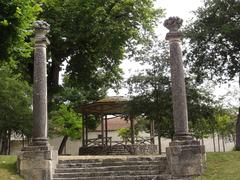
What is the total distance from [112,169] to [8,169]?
142 inches

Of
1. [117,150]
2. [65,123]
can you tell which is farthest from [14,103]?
[117,150]

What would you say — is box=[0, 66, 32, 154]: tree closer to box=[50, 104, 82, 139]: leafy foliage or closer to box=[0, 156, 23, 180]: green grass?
box=[50, 104, 82, 139]: leafy foliage

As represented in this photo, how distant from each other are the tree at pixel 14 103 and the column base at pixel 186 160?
2306cm

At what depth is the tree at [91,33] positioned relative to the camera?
25.5 meters

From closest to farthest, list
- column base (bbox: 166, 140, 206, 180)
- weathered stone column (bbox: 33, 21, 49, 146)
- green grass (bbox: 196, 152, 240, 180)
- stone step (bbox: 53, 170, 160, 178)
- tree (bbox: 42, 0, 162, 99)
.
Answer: green grass (bbox: 196, 152, 240, 180) → column base (bbox: 166, 140, 206, 180) → stone step (bbox: 53, 170, 160, 178) → weathered stone column (bbox: 33, 21, 49, 146) → tree (bbox: 42, 0, 162, 99)

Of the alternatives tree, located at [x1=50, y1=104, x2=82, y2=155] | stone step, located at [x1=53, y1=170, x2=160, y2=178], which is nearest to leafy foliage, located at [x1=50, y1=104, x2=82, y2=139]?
tree, located at [x1=50, y1=104, x2=82, y2=155]

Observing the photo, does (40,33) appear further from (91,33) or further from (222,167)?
(91,33)

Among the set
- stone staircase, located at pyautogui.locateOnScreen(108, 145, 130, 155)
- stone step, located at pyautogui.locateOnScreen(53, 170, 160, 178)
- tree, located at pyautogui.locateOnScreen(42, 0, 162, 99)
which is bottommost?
stone step, located at pyautogui.locateOnScreen(53, 170, 160, 178)

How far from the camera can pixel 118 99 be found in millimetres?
26656

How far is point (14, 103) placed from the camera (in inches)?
1375

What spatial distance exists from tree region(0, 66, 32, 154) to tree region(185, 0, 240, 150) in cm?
1833

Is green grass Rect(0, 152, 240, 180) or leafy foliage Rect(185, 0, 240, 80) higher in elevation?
leafy foliage Rect(185, 0, 240, 80)

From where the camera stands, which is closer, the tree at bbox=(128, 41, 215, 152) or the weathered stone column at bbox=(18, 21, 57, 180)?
the weathered stone column at bbox=(18, 21, 57, 180)

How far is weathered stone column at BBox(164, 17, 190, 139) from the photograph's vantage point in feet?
46.6
